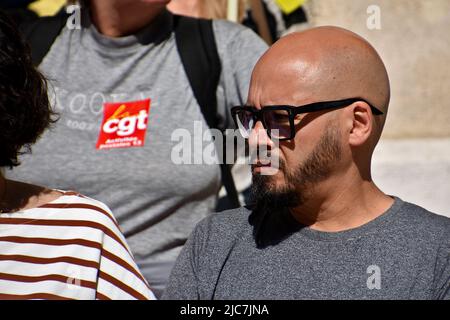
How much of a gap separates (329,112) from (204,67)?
2.55ft

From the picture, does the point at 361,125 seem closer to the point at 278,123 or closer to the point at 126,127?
the point at 278,123

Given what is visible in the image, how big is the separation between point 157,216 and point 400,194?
84.9 inches

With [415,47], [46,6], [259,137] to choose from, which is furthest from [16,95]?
[415,47]

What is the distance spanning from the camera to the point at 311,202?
2.45 meters

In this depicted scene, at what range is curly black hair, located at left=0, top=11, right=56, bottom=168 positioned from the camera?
220 centimetres

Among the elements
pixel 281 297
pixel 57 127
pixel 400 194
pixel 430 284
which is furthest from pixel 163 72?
pixel 400 194

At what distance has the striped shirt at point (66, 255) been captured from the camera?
7.06ft

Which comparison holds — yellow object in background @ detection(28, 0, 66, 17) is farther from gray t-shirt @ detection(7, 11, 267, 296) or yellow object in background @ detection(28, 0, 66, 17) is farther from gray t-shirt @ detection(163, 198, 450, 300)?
gray t-shirt @ detection(163, 198, 450, 300)

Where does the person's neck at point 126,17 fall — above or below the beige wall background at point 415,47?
above

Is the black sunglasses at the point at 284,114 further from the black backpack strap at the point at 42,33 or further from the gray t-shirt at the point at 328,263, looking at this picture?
the black backpack strap at the point at 42,33

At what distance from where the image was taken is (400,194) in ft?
15.7

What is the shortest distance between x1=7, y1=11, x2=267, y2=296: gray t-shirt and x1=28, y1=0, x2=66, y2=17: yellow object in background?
1.39m

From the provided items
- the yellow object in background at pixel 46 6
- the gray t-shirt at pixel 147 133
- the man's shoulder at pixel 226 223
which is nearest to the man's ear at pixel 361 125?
the man's shoulder at pixel 226 223

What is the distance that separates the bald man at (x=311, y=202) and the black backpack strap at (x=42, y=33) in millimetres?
1013
